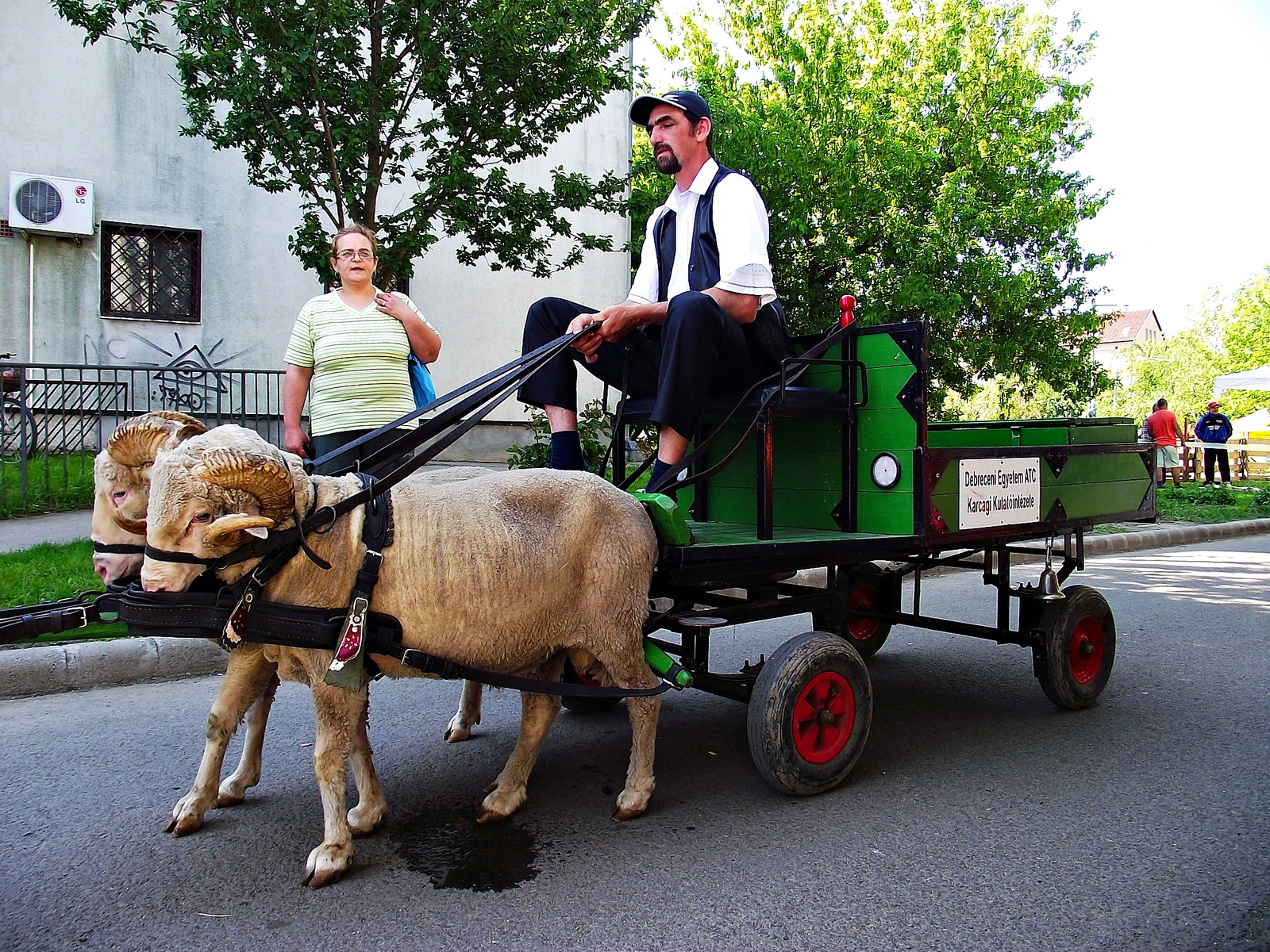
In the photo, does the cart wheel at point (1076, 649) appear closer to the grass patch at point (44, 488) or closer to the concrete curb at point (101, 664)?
the concrete curb at point (101, 664)

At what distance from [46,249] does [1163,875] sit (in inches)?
525

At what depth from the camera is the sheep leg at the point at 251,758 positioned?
3.41 m

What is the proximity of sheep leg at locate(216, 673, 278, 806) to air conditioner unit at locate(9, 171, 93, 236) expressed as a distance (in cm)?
1038

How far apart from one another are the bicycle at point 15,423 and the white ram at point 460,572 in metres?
7.35

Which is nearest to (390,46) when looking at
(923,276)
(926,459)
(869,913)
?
(926,459)

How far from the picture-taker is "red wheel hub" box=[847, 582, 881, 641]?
570cm

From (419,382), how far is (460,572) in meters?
1.93

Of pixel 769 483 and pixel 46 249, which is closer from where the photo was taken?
pixel 769 483

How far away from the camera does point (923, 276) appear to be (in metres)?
15.5

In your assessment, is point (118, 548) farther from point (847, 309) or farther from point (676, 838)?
point (847, 309)

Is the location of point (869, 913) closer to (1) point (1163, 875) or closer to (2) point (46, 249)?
(1) point (1163, 875)

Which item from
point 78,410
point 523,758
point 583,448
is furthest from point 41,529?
point 523,758

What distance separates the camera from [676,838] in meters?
3.22

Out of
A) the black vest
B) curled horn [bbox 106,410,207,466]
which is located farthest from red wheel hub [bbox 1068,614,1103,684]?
curled horn [bbox 106,410,207,466]
